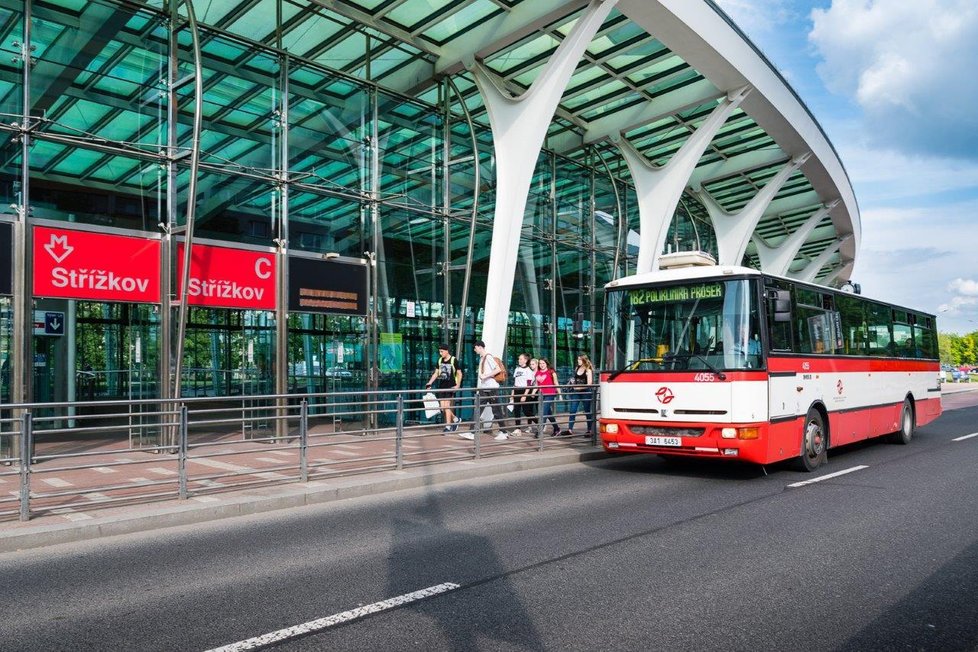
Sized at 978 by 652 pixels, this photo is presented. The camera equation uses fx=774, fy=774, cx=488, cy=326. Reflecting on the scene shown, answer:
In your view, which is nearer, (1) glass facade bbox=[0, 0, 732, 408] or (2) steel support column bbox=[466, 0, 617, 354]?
(1) glass facade bbox=[0, 0, 732, 408]

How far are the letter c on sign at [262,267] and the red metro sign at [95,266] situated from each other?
1.86 meters

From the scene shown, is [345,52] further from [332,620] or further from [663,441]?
[332,620]

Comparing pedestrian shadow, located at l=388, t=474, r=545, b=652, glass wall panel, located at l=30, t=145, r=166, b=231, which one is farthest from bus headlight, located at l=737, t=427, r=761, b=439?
glass wall panel, located at l=30, t=145, r=166, b=231

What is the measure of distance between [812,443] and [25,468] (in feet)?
31.8

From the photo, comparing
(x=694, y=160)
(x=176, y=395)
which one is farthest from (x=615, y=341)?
(x=694, y=160)

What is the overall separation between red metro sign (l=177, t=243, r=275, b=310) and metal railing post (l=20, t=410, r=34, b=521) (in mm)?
5932

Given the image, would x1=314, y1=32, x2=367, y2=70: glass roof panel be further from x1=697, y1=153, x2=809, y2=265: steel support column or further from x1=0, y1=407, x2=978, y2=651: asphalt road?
x1=697, y1=153, x2=809, y2=265: steel support column

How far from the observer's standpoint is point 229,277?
549 inches

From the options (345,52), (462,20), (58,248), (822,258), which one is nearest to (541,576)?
(58,248)

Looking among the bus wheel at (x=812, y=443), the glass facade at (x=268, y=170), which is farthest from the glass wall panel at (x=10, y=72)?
the bus wheel at (x=812, y=443)

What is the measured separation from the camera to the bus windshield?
9.77 m

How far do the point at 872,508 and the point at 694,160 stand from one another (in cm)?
1538

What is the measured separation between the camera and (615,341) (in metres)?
11.1

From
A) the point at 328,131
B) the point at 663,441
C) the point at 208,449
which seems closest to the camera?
the point at 663,441
